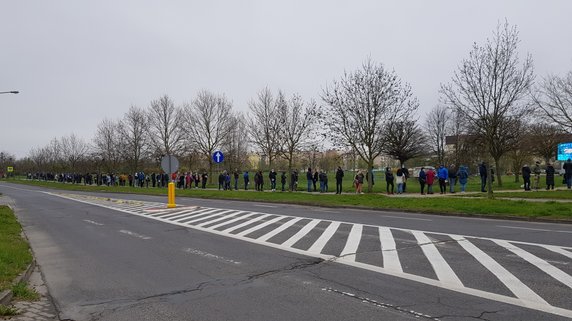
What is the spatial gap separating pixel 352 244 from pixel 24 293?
20.8 ft

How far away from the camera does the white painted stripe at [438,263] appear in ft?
22.0

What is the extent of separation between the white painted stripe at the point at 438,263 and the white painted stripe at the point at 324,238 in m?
2.10

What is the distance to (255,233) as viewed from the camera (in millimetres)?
12430

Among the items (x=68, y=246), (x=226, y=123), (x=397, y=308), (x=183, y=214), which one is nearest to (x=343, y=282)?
(x=397, y=308)

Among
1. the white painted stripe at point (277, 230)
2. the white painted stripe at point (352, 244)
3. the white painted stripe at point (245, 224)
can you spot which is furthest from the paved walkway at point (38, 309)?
the white painted stripe at point (245, 224)

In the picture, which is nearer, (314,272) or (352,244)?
(314,272)

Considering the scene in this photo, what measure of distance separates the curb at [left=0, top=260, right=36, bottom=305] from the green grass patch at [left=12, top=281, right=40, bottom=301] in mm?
143

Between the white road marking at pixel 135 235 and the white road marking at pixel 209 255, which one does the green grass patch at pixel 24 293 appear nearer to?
the white road marking at pixel 209 255

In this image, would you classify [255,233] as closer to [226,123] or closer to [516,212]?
[516,212]

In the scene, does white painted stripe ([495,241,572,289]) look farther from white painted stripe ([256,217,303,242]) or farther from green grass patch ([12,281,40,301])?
green grass patch ([12,281,40,301])

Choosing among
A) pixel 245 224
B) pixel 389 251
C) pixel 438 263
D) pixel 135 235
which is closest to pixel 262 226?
pixel 245 224

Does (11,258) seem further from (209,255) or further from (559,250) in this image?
(559,250)

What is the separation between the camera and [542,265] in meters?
7.61

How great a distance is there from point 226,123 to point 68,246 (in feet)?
147
